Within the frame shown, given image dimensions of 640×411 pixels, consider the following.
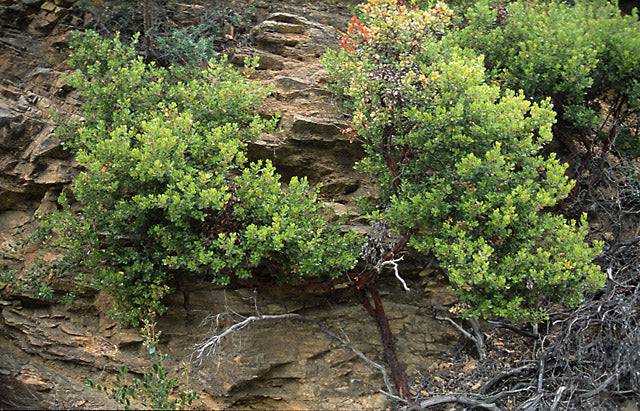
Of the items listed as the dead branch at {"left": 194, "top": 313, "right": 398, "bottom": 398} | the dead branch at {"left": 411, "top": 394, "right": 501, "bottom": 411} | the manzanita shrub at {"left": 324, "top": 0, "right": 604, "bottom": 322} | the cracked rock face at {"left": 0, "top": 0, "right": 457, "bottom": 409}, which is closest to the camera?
the manzanita shrub at {"left": 324, "top": 0, "right": 604, "bottom": 322}

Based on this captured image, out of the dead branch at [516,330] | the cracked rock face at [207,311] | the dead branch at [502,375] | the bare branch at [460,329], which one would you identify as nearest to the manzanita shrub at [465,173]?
the dead branch at [516,330]

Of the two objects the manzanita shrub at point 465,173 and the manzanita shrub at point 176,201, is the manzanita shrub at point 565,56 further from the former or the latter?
the manzanita shrub at point 176,201

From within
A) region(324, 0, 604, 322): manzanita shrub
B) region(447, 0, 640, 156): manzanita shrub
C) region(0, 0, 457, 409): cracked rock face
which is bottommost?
region(0, 0, 457, 409): cracked rock face

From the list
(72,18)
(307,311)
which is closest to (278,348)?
(307,311)

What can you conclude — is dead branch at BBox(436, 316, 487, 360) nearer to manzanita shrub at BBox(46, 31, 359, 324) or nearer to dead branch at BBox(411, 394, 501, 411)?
dead branch at BBox(411, 394, 501, 411)

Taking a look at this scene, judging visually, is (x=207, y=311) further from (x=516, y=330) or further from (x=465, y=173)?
(x=516, y=330)

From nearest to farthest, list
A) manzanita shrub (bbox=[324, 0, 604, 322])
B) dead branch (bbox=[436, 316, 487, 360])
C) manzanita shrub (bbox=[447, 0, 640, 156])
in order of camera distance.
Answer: manzanita shrub (bbox=[324, 0, 604, 322]) < dead branch (bbox=[436, 316, 487, 360]) < manzanita shrub (bbox=[447, 0, 640, 156])

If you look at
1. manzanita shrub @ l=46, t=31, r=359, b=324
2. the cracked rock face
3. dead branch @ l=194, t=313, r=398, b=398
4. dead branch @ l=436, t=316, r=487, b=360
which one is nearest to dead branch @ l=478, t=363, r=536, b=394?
dead branch @ l=436, t=316, r=487, b=360

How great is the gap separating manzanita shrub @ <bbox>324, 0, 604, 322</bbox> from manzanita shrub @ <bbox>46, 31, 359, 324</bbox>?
1606mm

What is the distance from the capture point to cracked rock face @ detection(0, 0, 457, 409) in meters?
9.32

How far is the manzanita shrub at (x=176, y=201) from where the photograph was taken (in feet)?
27.0

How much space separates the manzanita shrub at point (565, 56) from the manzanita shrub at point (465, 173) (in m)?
1.78

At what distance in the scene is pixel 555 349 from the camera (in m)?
8.90

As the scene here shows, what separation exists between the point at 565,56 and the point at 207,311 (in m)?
9.05
